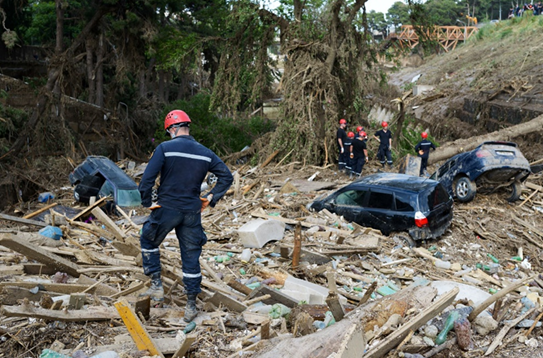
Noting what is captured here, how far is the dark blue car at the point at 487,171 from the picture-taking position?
44.3 feet

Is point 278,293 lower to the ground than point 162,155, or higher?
lower

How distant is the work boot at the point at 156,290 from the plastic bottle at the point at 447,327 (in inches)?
120

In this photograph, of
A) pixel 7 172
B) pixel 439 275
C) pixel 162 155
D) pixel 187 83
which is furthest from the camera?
pixel 187 83

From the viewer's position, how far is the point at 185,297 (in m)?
6.28

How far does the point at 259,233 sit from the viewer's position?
945cm

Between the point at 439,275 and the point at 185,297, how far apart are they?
500cm

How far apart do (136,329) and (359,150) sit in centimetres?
1238

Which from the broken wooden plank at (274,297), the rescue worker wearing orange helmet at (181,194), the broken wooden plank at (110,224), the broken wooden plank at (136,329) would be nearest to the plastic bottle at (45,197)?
the broken wooden plank at (110,224)

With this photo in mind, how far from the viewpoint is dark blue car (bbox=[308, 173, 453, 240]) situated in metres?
10.6

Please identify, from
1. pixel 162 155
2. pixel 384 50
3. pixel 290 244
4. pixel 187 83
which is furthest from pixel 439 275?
pixel 187 83

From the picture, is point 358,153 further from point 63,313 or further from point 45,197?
point 63,313

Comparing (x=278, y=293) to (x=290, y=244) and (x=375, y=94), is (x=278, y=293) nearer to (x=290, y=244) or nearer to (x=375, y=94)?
(x=290, y=244)

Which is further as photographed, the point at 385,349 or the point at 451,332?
the point at 451,332

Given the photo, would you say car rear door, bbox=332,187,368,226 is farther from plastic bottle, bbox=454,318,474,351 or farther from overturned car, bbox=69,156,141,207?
overturned car, bbox=69,156,141,207
